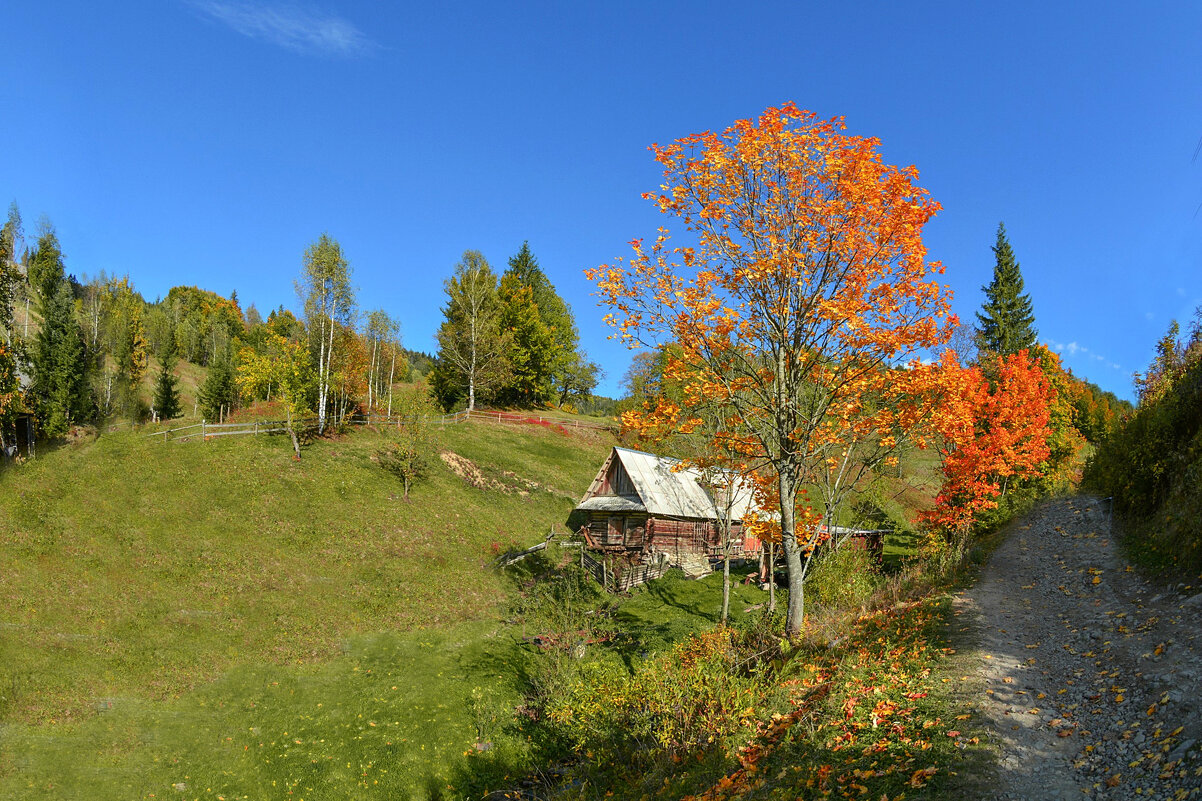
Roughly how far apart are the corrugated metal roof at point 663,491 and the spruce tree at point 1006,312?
32.6 m

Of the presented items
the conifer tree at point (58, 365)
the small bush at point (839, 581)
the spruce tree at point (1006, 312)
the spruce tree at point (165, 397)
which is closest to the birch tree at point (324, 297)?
the conifer tree at point (58, 365)

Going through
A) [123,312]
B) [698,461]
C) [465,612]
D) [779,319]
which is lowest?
[465,612]

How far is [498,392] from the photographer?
60.8 m

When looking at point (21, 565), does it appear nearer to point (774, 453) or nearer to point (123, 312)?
point (774, 453)

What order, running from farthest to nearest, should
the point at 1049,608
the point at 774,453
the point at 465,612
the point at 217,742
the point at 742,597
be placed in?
1. the point at 742,597
2. the point at 465,612
3. the point at 217,742
4. the point at 1049,608
5. the point at 774,453

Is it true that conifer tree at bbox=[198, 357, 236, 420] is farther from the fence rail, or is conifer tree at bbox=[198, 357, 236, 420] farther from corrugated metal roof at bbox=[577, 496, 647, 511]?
corrugated metal roof at bbox=[577, 496, 647, 511]

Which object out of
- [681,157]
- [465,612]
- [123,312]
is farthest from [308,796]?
[123,312]

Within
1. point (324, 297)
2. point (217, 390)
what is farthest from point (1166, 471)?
point (217, 390)

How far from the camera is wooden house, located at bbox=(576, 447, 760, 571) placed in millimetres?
31484

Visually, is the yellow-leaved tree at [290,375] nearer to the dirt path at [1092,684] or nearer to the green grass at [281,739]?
the green grass at [281,739]

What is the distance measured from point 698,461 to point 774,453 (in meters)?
1.66

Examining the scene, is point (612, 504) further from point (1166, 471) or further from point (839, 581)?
point (1166, 471)

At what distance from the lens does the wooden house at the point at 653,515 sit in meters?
31.5

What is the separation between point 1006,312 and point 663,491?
3995cm
